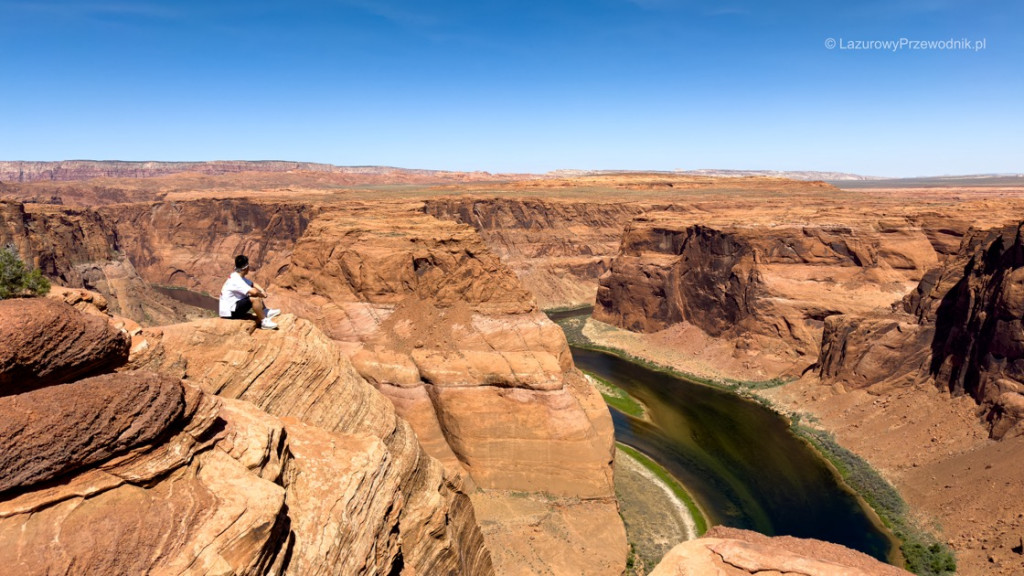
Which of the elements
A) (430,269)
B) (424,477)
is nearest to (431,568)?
(424,477)

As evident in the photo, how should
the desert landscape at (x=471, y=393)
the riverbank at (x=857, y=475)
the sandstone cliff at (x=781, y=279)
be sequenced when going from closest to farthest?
1. the desert landscape at (x=471, y=393)
2. the riverbank at (x=857, y=475)
3. the sandstone cliff at (x=781, y=279)

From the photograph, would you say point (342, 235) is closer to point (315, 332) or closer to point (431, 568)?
point (315, 332)

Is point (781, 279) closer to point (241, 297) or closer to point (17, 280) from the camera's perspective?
point (241, 297)

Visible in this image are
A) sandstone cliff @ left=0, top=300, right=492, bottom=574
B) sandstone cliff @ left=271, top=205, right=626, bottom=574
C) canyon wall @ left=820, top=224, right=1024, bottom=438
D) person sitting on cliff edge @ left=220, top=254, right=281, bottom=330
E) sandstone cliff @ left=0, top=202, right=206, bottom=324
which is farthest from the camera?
sandstone cliff @ left=0, top=202, right=206, bottom=324

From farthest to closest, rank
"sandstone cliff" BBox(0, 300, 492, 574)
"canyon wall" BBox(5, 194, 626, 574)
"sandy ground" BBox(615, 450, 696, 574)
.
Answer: "sandy ground" BBox(615, 450, 696, 574), "canyon wall" BBox(5, 194, 626, 574), "sandstone cliff" BBox(0, 300, 492, 574)

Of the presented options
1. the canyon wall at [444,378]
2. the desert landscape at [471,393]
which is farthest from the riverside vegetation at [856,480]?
the canyon wall at [444,378]

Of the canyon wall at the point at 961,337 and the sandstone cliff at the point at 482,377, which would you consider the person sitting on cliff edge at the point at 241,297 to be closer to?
the sandstone cliff at the point at 482,377

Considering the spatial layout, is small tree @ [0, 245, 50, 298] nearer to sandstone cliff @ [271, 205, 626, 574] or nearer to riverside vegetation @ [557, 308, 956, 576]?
sandstone cliff @ [271, 205, 626, 574]

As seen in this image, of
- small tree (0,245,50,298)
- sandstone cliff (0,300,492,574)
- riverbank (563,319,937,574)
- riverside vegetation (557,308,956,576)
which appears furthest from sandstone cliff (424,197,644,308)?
sandstone cliff (0,300,492,574)
